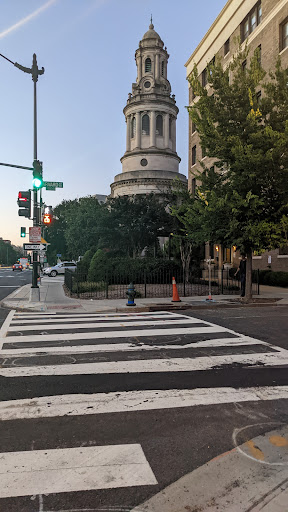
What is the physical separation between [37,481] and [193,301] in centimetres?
1261

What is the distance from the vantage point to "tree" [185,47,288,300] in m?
14.7

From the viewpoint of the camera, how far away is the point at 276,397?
478 centimetres

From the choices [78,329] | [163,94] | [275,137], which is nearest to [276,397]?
[78,329]

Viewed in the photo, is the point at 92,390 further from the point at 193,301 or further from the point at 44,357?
the point at 193,301

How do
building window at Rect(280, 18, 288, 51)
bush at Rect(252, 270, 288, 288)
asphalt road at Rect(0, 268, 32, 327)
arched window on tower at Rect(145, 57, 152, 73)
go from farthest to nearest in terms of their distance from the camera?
arched window on tower at Rect(145, 57, 152, 73) → building window at Rect(280, 18, 288, 51) → bush at Rect(252, 270, 288, 288) → asphalt road at Rect(0, 268, 32, 327)

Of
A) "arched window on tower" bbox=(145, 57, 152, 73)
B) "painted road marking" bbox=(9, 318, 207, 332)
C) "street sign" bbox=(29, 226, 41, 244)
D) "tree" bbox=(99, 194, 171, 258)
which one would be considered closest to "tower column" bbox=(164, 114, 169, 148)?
"arched window on tower" bbox=(145, 57, 152, 73)

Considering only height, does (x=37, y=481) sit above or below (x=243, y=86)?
below

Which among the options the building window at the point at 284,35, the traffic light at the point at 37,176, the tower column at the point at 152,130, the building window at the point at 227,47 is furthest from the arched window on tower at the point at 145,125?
the traffic light at the point at 37,176

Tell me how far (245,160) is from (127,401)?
11.8 m

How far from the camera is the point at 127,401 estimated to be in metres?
4.64

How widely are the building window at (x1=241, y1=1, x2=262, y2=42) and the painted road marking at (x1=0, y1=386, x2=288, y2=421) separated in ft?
97.0

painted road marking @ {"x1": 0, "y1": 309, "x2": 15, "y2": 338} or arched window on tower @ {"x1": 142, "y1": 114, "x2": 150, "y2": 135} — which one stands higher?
arched window on tower @ {"x1": 142, "y1": 114, "x2": 150, "y2": 135}

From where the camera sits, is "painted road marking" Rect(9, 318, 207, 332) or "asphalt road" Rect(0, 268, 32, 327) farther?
"asphalt road" Rect(0, 268, 32, 327)

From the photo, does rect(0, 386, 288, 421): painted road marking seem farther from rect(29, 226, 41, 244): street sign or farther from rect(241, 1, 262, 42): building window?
rect(241, 1, 262, 42): building window
